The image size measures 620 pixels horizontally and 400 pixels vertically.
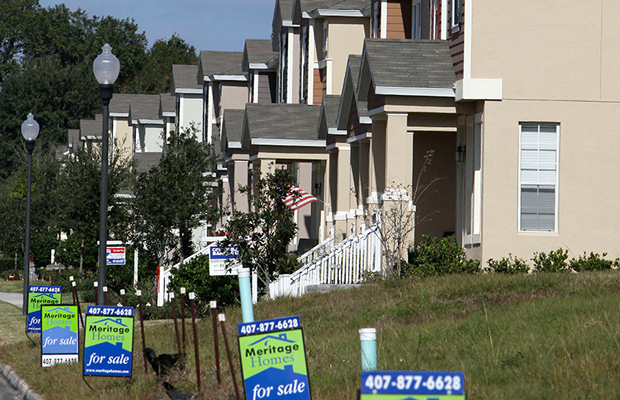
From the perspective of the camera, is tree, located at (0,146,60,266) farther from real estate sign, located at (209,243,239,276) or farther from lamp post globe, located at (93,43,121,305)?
lamp post globe, located at (93,43,121,305)

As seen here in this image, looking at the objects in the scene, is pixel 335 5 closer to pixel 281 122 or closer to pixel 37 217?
pixel 281 122

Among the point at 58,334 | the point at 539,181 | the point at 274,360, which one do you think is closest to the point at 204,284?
the point at 539,181

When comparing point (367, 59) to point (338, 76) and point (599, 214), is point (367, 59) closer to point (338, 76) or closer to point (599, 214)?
point (599, 214)

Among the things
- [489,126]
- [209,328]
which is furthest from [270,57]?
[209,328]

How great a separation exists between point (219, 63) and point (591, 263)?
1118 inches

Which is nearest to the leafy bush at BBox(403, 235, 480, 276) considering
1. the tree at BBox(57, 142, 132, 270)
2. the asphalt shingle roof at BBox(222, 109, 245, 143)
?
the tree at BBox(57, 142, 132, 270)

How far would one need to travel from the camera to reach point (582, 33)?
17.2 m

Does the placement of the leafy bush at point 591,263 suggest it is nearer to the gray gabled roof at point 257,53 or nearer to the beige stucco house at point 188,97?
the gray gabled roof at point 257,53

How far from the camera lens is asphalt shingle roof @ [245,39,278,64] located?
37.1m

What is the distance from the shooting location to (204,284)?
2234 cm

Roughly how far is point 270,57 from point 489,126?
2126 centimetres

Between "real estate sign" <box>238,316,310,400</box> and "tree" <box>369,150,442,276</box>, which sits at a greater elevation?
"tree" <box>369,150,442,276</box>

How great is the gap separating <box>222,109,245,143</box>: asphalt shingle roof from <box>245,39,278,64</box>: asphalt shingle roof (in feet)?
13.9

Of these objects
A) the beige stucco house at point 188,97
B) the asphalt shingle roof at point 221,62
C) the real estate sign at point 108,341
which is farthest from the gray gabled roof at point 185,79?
the real estate sign at point 108,341
